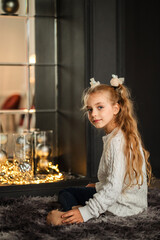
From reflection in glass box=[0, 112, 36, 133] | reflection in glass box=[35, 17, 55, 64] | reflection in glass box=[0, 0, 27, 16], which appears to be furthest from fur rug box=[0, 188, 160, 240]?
reflection in glass box=[0, 0, 27, 16]

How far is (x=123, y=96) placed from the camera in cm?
184

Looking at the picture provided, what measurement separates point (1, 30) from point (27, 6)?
0.85ft

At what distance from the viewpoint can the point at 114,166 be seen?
1699 millimetres

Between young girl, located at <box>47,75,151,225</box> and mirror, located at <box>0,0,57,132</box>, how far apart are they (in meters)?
1.06

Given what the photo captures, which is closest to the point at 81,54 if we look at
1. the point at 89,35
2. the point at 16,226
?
the point at 89,35

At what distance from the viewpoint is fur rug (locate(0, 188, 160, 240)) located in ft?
5.14

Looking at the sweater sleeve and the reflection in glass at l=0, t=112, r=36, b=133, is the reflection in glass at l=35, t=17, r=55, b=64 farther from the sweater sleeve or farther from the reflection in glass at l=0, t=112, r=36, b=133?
the sweater sleeve

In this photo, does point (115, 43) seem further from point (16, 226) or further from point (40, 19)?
point (16, 226)

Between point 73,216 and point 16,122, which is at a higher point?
point 16,122

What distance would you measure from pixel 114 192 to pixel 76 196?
0.34 meters

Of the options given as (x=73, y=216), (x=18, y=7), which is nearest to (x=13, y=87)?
(x=18, y=7)

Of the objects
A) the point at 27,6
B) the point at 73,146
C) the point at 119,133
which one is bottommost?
the point at 73,146

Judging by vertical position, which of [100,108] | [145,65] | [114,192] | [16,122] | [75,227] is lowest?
[75,227]

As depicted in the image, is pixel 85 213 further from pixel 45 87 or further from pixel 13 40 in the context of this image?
pixel 13 40
